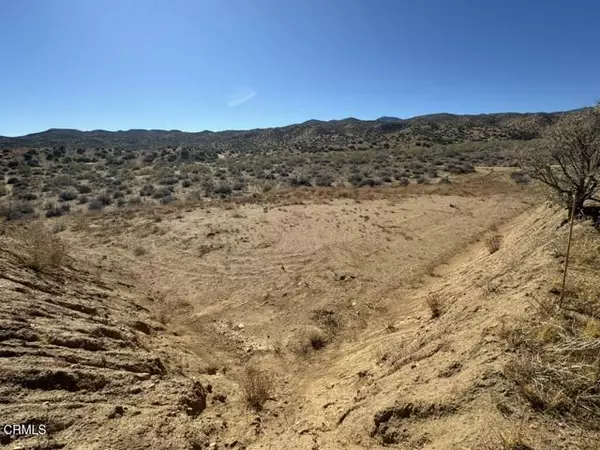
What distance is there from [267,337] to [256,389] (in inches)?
84.3

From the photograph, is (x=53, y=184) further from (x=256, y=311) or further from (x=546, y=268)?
(x=546, y=268)

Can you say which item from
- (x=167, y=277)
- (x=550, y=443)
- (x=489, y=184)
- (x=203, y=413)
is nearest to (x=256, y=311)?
(x=167, y=277)

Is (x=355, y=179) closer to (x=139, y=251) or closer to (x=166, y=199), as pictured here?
(x=166, y=199)

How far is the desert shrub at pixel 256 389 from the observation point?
5000mm

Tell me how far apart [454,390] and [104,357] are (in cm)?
417

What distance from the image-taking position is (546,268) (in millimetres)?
5875

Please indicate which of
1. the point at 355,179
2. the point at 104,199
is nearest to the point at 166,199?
the point at 104,199

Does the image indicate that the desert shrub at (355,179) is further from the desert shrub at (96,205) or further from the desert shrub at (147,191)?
the desert shrub at (96,205)

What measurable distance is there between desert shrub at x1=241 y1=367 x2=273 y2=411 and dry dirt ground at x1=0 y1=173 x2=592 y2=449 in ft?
0.29

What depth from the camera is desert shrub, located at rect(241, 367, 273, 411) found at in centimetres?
500

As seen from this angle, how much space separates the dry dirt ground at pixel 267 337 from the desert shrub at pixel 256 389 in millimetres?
89

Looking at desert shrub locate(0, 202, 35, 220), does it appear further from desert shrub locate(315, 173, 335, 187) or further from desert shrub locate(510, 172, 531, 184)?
desert shrub locate(510, 172, 531, 184)

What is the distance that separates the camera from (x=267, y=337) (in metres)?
7.28


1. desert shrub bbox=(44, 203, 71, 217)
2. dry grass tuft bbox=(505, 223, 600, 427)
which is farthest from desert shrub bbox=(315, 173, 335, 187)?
dry grass tuft bbox=(505, 223, 600, 427)
